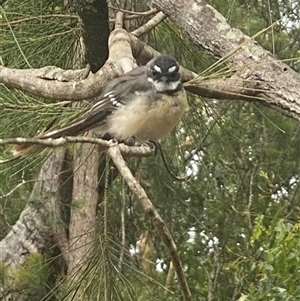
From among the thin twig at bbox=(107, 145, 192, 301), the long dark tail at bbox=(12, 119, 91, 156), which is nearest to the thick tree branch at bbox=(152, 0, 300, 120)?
the long dark tail at bbox=(12, 119, 91, 156)

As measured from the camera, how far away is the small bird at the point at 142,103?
2.08 meters

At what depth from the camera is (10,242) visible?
3.38m

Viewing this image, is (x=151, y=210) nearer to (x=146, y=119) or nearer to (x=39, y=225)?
(x=146, y=119)

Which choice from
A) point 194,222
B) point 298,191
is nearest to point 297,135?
point 298,191

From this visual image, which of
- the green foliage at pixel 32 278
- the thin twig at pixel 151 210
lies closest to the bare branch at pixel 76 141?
the thin twig at pixel 151 210

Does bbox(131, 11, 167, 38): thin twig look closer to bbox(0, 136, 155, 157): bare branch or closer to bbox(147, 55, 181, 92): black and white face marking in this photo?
bbox(147, 55, 181, 92): black and white face marking

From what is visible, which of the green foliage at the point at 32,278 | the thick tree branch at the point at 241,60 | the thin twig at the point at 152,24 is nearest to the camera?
the thick tree branch at the point at 241,60

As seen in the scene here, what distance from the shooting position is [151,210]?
143cm

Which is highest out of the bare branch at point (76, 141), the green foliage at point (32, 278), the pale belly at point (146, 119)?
the pale belly at point (146, 119)

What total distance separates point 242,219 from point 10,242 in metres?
1.31

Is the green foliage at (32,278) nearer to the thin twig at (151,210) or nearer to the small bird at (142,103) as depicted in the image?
the small bird at (142,103)

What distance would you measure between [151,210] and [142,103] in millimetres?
697

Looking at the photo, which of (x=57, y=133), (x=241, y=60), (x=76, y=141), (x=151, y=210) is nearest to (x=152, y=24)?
(x=241, y=60)

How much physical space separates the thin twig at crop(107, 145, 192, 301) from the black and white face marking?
1.70ft
